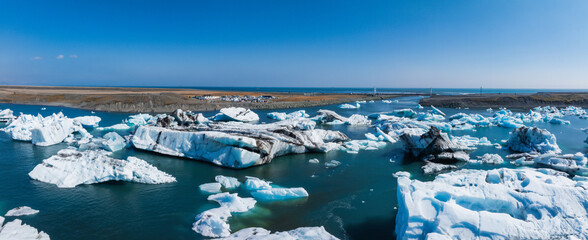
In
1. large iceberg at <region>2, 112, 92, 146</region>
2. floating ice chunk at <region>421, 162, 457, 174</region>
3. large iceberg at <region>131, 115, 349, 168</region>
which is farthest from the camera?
large iceberg at <region>2, 112, 92, 146</region>

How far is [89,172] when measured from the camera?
10352mm

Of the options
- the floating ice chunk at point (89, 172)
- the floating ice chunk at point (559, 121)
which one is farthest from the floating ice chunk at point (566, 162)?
the floating ice chunk at point (559, 121)

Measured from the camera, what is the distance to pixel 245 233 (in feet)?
22.5

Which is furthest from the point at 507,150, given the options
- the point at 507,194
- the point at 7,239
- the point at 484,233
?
the point at 7,239

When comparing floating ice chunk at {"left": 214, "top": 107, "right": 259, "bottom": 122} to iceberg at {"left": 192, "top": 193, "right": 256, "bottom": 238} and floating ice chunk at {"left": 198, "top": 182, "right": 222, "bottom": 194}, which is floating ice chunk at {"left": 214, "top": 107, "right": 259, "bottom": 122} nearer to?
floating ice chunk at {"left": 198, "top": 182, "right": 222, "bottom": 194}

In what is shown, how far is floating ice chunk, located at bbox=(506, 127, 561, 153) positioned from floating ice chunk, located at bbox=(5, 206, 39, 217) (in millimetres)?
19385

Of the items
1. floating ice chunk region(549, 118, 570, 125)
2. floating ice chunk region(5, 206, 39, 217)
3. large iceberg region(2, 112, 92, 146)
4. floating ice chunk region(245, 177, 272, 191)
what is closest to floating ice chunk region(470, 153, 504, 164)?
floating ice chunk region(245, 177, 272, 191)

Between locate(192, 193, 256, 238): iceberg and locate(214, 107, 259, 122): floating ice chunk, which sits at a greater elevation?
locate(214, 107, 259, 122): floating ice chunk

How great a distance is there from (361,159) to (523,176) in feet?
23.5

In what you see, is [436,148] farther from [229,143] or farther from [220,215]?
[220,215]

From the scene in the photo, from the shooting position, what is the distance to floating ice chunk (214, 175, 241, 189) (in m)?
10.3

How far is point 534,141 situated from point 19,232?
63.9 feet

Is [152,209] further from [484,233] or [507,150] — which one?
Result: [507,150]

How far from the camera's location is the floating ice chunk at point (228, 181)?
33.7 ft
